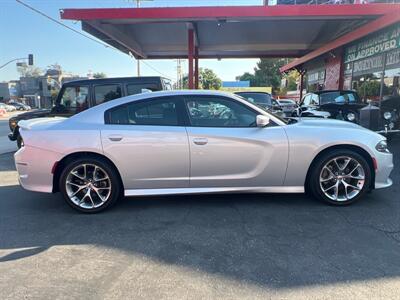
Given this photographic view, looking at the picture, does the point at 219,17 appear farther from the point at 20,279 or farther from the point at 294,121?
the point at 20,279

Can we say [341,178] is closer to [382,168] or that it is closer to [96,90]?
[382,168]

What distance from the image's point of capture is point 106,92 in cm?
728

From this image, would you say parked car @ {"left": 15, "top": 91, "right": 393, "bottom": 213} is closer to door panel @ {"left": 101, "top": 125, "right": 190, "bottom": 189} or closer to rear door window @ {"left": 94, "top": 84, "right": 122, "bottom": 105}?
door panel @ {"left": 101, "top": 125, "right": 190, "bottom": 189}

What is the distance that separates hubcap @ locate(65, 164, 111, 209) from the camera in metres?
4.31

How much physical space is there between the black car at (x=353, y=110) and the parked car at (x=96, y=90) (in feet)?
16.0

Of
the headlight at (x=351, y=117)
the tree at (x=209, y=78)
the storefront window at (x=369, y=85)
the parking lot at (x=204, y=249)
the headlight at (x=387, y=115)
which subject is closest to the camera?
the parking lot at (x=204, y=249)

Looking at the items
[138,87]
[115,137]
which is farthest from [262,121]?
[138,87]

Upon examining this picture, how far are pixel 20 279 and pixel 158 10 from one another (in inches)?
369

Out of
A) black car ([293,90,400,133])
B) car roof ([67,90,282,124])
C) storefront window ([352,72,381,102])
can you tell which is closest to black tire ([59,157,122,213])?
car roof ([67,90,282,124])

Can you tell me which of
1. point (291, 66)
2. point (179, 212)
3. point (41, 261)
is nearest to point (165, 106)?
point (179, 212)

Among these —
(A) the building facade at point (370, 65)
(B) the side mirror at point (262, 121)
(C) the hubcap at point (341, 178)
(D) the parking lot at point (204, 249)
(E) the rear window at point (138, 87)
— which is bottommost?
(D) the parking lot at point (204, 249)

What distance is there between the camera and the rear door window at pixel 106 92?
285 inches

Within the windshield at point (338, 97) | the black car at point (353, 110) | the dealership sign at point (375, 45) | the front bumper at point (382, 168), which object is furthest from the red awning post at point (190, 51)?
the front bumper at point (382, 168)

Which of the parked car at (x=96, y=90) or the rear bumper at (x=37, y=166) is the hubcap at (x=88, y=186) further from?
the parked car at (x=96, y=90)
